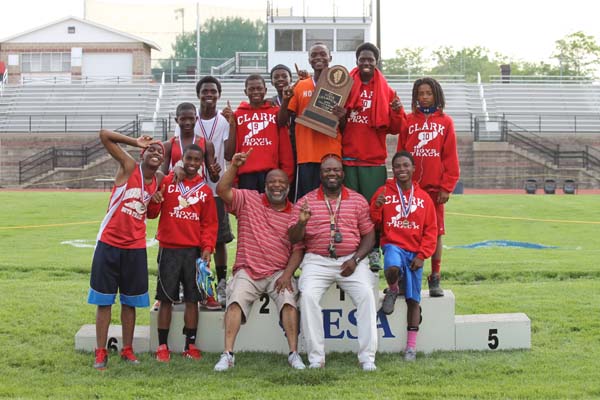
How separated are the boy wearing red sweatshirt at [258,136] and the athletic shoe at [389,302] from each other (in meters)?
1.31

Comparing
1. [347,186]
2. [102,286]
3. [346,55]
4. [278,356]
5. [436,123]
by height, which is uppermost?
[346,55]

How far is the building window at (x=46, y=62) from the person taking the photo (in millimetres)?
59812

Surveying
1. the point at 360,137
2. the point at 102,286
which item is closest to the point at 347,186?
the point at 360,137

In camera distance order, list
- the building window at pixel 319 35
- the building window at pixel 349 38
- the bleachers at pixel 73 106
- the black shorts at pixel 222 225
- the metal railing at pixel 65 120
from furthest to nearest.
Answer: the building window at pixel 319 35 → the building window at pixel 349 38 → the bleachers at pixel 73 106 → the metal railing at pixel 65 120 → the black shorts at pixel 222 225

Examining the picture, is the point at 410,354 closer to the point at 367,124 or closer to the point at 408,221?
the point at 408,221

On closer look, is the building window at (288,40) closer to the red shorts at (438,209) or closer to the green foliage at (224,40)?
the red shorts at (438,209)

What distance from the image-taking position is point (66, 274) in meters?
13.1

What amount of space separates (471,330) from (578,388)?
1.61 metres

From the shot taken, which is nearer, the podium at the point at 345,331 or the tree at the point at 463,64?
the podium at the point at 345,331

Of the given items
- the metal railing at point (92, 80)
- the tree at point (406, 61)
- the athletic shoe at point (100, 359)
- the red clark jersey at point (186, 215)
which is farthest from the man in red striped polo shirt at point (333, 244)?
the tree at point (406, 61)

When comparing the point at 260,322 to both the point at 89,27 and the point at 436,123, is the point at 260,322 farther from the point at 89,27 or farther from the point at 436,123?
the point at 89,27

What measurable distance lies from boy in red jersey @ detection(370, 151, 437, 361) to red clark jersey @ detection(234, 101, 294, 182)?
929mm

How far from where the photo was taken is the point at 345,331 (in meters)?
8.24

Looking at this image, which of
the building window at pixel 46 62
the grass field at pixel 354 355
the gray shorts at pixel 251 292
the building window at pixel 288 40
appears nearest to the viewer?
the grass field at pixel 354 355
